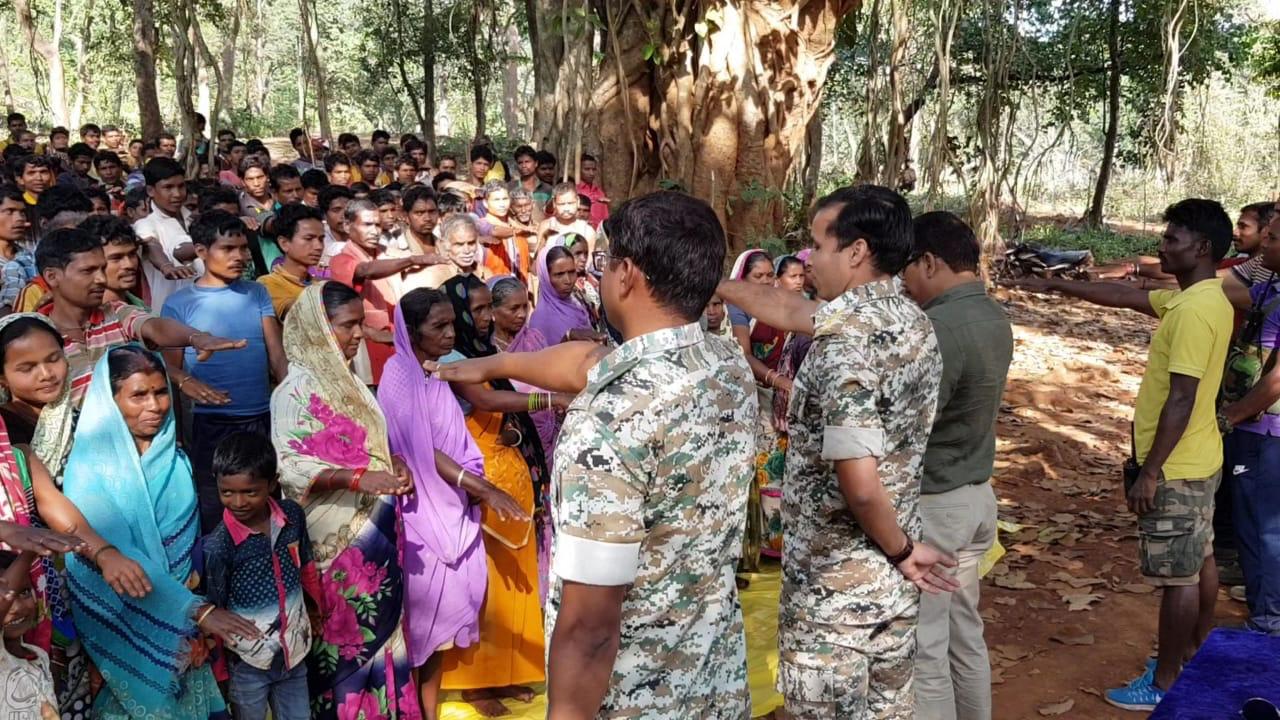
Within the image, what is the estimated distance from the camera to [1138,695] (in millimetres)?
3963

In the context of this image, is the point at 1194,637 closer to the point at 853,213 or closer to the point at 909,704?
the point at 909,704

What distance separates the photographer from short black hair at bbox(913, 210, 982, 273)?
3.06m

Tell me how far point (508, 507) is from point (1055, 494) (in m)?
4.71

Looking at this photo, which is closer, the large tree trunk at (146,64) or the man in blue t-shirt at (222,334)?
the man in blue t-shirt at (222,334)

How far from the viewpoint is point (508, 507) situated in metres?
3.14

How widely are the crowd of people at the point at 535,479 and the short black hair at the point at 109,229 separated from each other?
13 mm

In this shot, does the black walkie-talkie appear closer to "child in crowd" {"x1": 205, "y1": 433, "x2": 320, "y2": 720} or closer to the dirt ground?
the dirt ground

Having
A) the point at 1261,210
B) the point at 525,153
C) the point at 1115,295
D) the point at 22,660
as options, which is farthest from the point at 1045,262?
the point at 22,660

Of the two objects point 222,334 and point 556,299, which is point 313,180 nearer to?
point 556,299

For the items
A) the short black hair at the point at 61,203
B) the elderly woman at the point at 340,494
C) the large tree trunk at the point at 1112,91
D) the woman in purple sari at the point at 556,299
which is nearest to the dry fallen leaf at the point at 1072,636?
the woman in purple sari at the point at 556,299

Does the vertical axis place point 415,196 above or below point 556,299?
above

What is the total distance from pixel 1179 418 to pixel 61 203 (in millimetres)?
5556

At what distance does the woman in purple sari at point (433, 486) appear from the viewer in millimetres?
3350

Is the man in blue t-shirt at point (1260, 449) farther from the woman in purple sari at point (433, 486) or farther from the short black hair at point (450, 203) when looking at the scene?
the short black hair at point (450, 203)
